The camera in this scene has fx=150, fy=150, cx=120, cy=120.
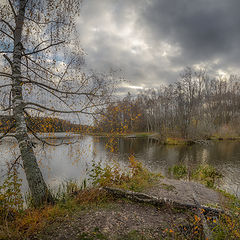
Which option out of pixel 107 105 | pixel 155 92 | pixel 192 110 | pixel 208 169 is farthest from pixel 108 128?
pixel 155 92

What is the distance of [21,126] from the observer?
4.21 metres

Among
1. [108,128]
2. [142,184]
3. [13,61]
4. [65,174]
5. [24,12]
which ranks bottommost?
[65,174]

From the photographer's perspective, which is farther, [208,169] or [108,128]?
[208,169]

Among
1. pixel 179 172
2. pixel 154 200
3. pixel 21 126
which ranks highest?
pixel 21 126

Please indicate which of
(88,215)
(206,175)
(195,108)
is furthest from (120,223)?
(195,108)

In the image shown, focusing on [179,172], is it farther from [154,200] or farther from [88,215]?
[88,215]

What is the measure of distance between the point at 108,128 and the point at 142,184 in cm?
405

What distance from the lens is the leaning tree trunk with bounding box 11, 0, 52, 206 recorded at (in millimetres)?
4199

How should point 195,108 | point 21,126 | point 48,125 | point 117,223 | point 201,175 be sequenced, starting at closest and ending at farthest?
1. point 117,223
2. point 21,126
3. point 48,125
4. point 201,175
5. point 195,108

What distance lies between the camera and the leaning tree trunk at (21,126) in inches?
165

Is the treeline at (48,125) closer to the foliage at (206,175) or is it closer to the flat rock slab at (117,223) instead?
the flat rock slab at (117,223)

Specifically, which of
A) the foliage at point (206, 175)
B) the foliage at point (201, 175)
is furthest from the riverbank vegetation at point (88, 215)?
the foliage at point (206, 175)

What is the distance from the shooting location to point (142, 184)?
714cm

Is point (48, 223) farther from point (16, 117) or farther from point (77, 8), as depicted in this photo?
point (77, 8)
